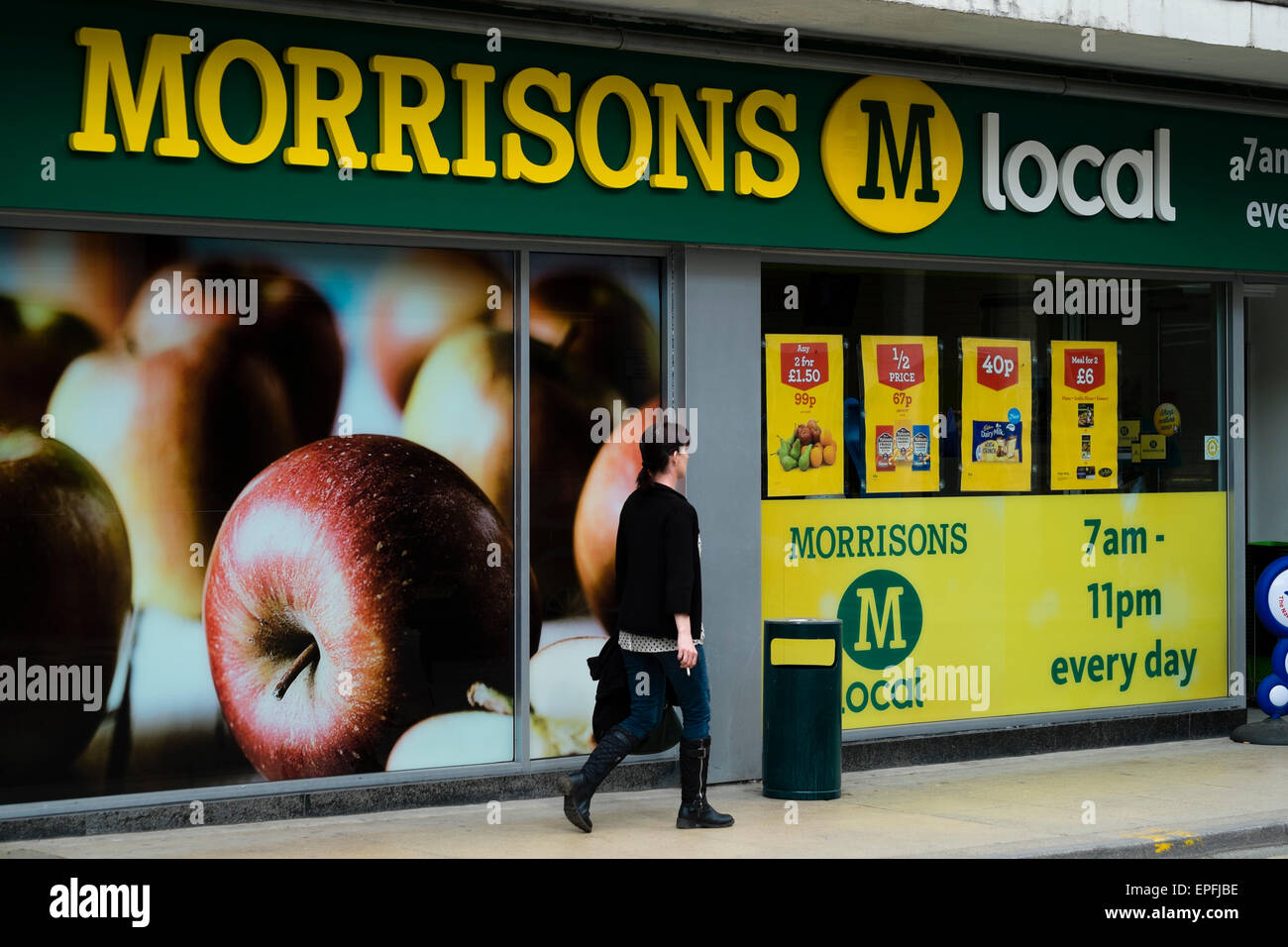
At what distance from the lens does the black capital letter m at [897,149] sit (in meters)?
9.88

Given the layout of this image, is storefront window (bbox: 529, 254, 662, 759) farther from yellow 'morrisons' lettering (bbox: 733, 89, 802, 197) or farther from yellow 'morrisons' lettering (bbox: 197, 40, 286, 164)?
yellow 'morrisons' lettering (bbox: 197, 40, 286, 164)

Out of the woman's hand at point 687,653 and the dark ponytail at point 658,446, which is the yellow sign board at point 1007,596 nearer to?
the dark ponytail at point 658,446

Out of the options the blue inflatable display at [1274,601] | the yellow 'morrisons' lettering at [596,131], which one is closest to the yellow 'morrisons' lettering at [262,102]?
the yellow 'morrisons' lettering at [596,131]

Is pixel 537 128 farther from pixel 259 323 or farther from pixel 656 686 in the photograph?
pixel 656 686

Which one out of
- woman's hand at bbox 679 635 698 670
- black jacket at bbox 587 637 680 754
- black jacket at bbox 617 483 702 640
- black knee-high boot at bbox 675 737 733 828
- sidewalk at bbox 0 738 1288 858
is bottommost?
sidewalk at bbox 0 738 1288 858

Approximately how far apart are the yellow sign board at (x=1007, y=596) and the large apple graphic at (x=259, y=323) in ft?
9.10

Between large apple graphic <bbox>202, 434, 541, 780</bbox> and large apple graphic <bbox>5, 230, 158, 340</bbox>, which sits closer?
large apple graphic <bbox>5, 230, 158, 340</bbox>

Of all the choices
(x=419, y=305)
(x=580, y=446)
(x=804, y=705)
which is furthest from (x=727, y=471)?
(x=419, y=305)

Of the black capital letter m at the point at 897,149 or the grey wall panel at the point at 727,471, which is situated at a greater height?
the black capital letter m at the point at 897,149

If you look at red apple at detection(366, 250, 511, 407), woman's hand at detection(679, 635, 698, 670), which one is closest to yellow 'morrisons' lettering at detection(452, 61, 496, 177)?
red apple at detection(366, 250, 511, 407)

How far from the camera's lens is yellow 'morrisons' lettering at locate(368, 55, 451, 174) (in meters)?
8.38

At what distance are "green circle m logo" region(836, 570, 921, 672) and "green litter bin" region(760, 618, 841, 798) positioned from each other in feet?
3.70

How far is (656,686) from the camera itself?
8.15 m

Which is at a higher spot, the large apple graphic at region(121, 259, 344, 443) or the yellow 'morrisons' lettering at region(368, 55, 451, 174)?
the yellow 'morrisons' lettering at region(368, 55, 451, 174)
